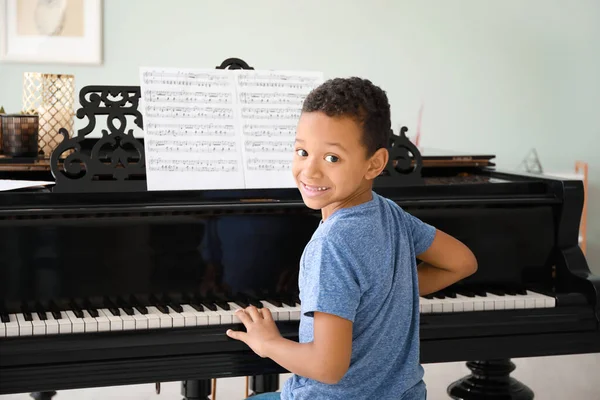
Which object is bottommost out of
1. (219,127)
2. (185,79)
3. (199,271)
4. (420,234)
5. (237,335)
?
(237,335)

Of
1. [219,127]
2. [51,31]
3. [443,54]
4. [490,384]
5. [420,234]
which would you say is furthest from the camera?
[443,54]

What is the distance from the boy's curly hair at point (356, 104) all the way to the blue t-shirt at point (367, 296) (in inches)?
5.5

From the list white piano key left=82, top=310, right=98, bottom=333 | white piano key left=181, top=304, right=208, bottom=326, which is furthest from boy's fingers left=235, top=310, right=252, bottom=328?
white piano key left=82, top=310, right=98, bottom=333

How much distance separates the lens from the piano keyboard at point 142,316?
6.58ft

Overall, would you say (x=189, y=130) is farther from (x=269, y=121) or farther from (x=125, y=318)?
(x=125, y=318)

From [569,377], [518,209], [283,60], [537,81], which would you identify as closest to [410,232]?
[518,209]

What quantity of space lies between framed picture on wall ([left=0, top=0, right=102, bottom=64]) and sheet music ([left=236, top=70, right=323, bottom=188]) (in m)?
3.30

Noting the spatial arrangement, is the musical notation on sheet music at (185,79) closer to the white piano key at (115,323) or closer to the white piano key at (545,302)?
the white piano key at (115,323)

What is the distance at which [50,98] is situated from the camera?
287 centimetres

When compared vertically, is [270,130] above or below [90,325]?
above

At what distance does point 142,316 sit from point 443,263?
72 centimetres

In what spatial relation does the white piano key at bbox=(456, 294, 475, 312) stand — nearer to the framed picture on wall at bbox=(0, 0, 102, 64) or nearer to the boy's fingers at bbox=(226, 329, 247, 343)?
the boy's fingers at bbox=(226, 329, 247, 343)

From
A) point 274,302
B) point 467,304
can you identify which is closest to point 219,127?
point 274,302

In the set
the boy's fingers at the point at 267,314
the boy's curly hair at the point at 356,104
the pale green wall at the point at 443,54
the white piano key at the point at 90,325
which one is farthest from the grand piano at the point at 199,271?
the pale green wall at the point at 443,54
